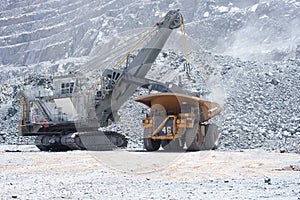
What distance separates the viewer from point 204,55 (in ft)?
96.7

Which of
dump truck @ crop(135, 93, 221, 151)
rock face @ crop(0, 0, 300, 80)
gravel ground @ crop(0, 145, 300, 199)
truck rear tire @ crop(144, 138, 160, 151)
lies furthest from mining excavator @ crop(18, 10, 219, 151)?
rock face @ crop(0, 0, 300, 80)

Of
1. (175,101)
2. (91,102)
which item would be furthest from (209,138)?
(91,102)

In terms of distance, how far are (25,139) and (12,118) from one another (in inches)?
160

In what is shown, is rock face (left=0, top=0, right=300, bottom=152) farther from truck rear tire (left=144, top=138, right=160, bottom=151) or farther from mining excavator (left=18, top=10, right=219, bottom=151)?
truck rear tire (left=144, top=138, right=160, bottom=151)

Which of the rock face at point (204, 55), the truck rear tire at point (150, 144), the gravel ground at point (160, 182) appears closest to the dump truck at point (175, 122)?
the truck rear tire at point (150, 144)

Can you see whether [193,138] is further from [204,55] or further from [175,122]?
[204,55]

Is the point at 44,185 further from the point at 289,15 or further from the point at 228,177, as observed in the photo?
the point at 289,15

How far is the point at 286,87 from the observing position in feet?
71.1

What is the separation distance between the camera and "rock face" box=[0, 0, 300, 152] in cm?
1802

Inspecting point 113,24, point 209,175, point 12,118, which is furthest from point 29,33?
point 209,175

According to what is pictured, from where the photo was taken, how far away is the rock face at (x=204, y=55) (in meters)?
18.0

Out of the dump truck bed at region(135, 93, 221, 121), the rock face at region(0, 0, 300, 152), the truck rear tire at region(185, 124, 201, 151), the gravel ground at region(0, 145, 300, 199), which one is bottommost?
the gravel ground at region(0, 145, 300, 199)

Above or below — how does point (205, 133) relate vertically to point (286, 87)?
below

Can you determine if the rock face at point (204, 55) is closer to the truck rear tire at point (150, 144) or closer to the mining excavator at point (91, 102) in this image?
the mining excavator at point (91, 102)
